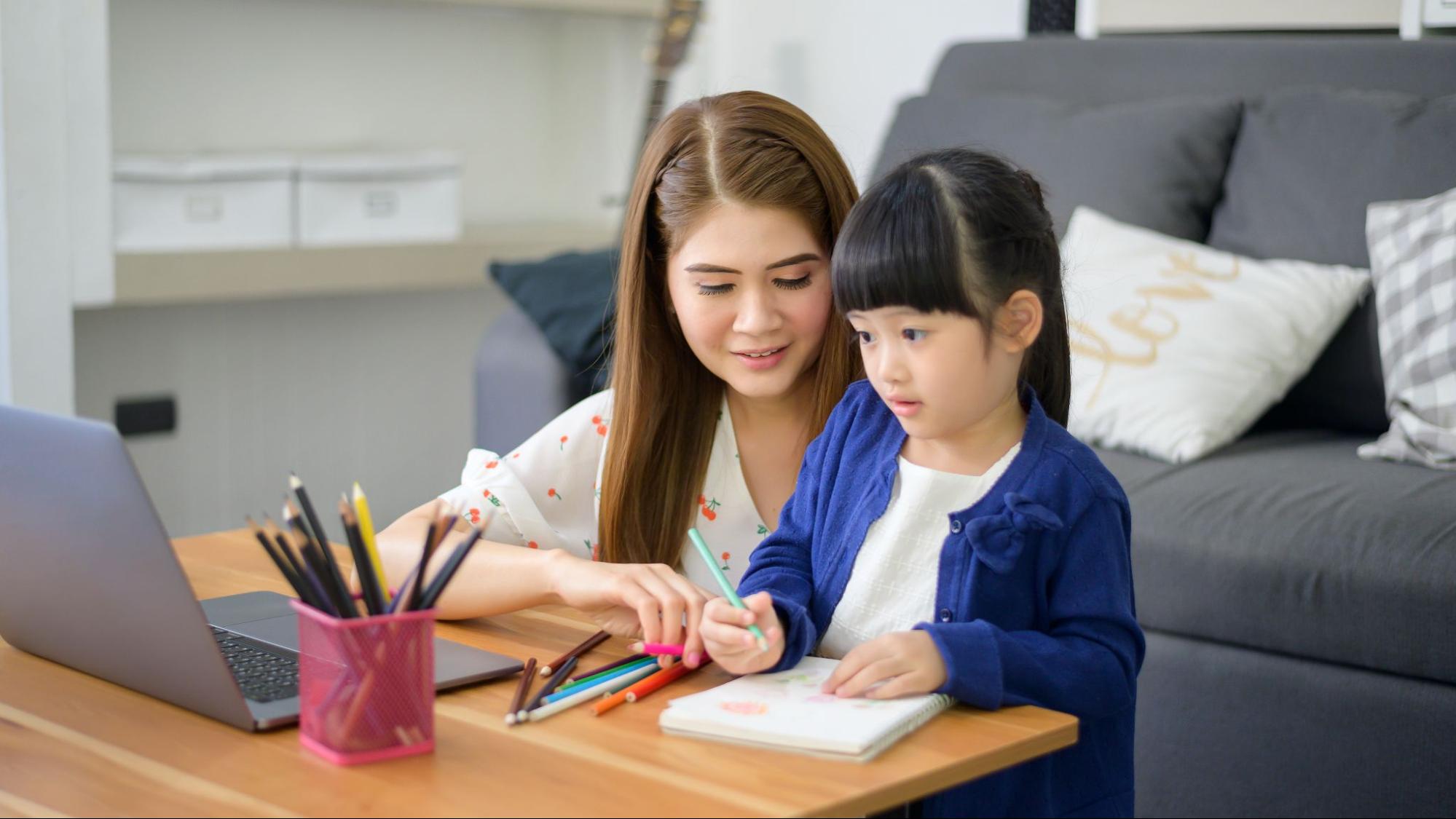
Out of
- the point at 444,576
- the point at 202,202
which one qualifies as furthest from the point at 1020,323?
the point at 202,202

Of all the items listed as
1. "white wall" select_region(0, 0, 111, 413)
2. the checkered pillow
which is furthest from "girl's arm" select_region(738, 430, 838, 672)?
"white wall" select_region(0, 0, 111, 413)

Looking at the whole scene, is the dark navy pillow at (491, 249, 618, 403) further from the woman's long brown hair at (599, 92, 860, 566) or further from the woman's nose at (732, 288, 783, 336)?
the woman's nose at (732, 288, 783, 336)

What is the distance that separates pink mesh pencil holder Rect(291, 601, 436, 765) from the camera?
0.78 meters

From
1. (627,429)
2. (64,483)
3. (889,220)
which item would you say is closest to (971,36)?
(627,429)

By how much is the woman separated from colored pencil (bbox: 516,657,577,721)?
0.63 feet

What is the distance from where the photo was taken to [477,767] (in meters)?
0.79

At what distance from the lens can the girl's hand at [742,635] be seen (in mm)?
896

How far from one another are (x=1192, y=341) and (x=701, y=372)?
2.83ft

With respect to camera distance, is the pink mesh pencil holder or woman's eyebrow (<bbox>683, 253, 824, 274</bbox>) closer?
the pink mesh pencil holder

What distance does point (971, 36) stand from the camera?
3.13 metres

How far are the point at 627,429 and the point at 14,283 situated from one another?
1519 millimetres

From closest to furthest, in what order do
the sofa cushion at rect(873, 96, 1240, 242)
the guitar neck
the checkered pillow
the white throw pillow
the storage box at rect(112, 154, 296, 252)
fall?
the checkered pillow
the white throw pillow
the sofa cushion at rect(873, 96, 1240, 242)
the storage box at rect(112, 154, 296, 252)
the guitar neck

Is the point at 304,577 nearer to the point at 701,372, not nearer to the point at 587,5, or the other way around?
the point at 701,372

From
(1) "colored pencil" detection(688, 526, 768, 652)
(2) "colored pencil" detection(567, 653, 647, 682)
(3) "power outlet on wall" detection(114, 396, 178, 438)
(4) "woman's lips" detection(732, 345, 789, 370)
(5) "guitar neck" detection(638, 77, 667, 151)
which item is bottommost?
(3) "power outlet on wall" detection(114, 396, 178, 438)
